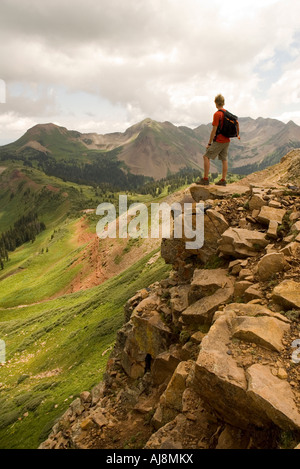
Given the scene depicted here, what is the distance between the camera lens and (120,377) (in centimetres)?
1570

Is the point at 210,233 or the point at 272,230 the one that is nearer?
the point at 272,230

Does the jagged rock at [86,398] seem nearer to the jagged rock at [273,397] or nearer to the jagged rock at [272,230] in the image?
the jagged rock at [273,397]

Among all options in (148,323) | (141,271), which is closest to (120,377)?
(148,323)

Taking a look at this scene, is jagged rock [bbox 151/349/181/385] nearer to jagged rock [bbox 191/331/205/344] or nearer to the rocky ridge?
the rocky ridge

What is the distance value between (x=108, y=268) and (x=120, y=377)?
55272 mm

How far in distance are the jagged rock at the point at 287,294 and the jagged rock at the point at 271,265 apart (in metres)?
0.78

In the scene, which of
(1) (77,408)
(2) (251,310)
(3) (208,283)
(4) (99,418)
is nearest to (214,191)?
(3) (208,283)

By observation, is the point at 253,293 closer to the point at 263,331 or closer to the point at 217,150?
the point at 263,331

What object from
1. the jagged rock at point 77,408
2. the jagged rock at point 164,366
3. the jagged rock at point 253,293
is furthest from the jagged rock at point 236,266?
the jagged rock at point 77,408

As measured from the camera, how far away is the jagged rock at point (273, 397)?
6160 millimetres

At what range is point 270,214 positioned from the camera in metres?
13.0

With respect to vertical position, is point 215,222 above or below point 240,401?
above

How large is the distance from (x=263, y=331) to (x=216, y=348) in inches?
61.4
